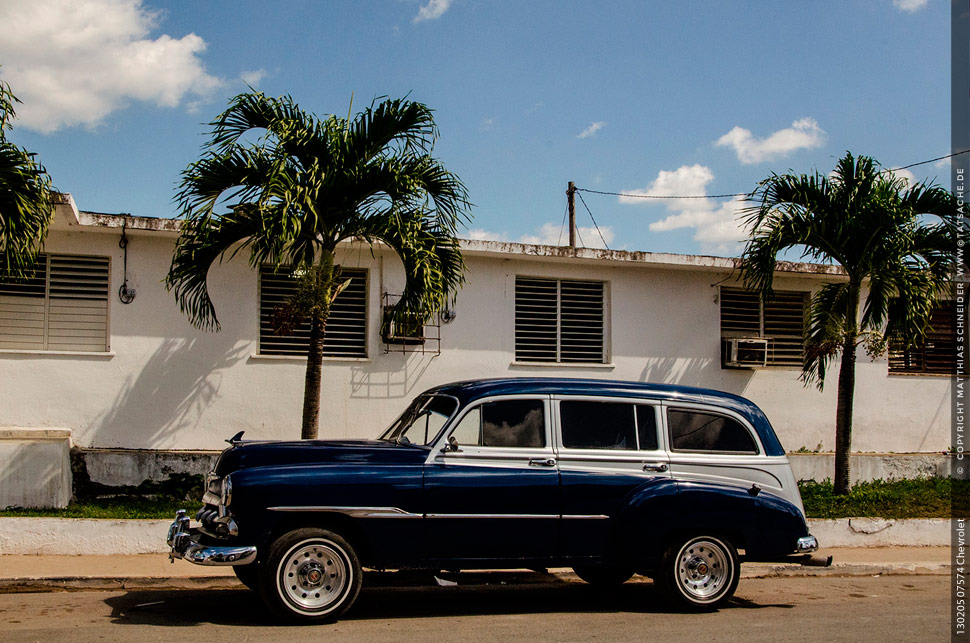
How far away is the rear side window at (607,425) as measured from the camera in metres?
7.66

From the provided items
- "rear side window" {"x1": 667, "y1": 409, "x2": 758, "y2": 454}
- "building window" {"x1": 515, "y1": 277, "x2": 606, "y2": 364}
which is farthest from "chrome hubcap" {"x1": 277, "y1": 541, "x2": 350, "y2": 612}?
"building window" {"x1": 515, "y1": 277, "x2": 606, "y2": 364}

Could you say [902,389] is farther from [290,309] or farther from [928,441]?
[290,309]

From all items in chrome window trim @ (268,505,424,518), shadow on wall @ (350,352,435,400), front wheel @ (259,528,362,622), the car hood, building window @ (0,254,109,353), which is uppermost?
building window @ (0,254,109,353)

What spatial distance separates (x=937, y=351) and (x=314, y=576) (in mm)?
12957

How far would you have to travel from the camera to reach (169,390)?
38.8 feet

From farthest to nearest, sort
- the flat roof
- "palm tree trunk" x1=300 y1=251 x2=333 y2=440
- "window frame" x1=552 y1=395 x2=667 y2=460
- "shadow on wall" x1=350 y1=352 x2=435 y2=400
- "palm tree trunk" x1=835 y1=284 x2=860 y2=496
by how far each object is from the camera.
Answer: "palm tree trunk" x1=835 y1=284 x2=860 y2=496, "shadow on wall" x1=350 y1=352 x2=435 y2=400, the flat roof, "palm tree trunk" x1=300 y1=251 x2=333 y2=440, "window frame" x1=552 y1=395 x2=667 y2=460

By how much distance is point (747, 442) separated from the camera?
8086mm

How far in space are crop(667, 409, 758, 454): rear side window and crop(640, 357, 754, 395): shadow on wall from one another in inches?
234

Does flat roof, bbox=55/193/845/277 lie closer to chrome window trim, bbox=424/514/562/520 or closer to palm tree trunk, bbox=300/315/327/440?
palm tree trunk, bbox=300/315/327/440

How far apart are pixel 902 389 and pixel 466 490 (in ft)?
35.2

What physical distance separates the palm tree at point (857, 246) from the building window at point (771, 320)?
166 cm

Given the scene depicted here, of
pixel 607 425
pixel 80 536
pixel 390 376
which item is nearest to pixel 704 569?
Answer: pixel 607 425

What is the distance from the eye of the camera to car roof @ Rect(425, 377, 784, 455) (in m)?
7.62

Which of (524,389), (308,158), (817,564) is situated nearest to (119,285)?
(308,158)
